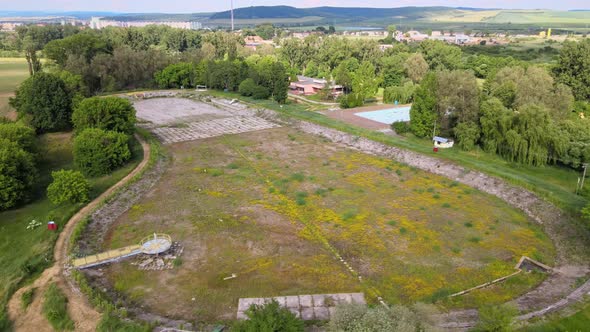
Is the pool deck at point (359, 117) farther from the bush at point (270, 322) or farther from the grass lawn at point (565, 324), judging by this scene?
the bush at point (270, 322)

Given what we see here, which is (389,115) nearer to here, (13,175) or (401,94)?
(401,94)

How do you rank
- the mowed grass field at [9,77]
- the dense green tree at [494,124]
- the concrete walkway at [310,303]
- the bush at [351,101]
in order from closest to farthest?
the concrete walkway at [310,303] → the dense green tree at [494,124] → the mowed grass field at [9,77] → the bush at [351,101]

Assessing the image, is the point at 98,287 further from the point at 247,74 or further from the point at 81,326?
the point at 247,74

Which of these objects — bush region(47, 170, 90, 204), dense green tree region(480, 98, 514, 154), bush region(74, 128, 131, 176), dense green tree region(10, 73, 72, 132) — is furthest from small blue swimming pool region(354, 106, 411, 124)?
dense green tree region(10, 73, 72, 132)

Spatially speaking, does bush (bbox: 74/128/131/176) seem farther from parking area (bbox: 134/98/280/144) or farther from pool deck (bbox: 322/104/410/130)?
pool deck (bbox: 322/104/410/130)

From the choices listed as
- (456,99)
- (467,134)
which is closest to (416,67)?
(456,99)

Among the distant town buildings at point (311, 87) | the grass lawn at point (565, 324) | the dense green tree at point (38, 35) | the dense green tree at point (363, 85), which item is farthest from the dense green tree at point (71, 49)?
the grass lawn at point (565, 324)
